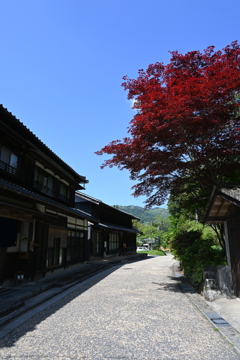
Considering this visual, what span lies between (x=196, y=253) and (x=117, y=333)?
6063 mm

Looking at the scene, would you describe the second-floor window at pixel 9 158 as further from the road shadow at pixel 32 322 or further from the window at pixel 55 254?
the road shadow at pixel 32 322

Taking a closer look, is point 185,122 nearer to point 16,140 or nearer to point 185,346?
point 185,346

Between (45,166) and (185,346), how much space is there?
39.4 ft

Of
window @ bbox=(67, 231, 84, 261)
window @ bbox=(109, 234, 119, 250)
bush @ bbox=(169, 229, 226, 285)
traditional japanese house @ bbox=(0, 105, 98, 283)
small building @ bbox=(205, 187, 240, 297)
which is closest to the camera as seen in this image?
small building @ bbox=(205, 187, 240, 297)

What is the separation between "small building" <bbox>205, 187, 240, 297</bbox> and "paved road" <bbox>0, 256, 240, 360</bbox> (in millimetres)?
1867

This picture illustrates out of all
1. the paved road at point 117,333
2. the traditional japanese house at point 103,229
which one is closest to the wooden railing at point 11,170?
the paved road at point 117,333

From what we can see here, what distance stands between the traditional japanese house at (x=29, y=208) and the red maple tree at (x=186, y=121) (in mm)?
4066

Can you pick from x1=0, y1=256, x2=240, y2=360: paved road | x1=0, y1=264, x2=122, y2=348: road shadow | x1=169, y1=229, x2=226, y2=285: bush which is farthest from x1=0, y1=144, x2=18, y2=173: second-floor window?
x1=169, y1=229, x2=226, y2=285: bush

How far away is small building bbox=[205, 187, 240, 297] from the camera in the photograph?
733 cm

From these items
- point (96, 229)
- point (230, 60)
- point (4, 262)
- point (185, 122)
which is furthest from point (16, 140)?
point (96, 229)

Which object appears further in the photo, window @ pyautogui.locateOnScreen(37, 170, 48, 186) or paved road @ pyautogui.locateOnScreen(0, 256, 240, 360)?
window @ pyautogui.locateOnScreen(37, 170, 48, 186)

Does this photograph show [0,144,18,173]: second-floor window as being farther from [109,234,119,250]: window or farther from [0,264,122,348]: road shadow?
[109,234,119,250]: window

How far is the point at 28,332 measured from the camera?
5152 millimetres

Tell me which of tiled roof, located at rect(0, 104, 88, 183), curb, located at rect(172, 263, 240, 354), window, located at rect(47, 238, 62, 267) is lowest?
curb, located at rect(172, 263, 240, 354)
